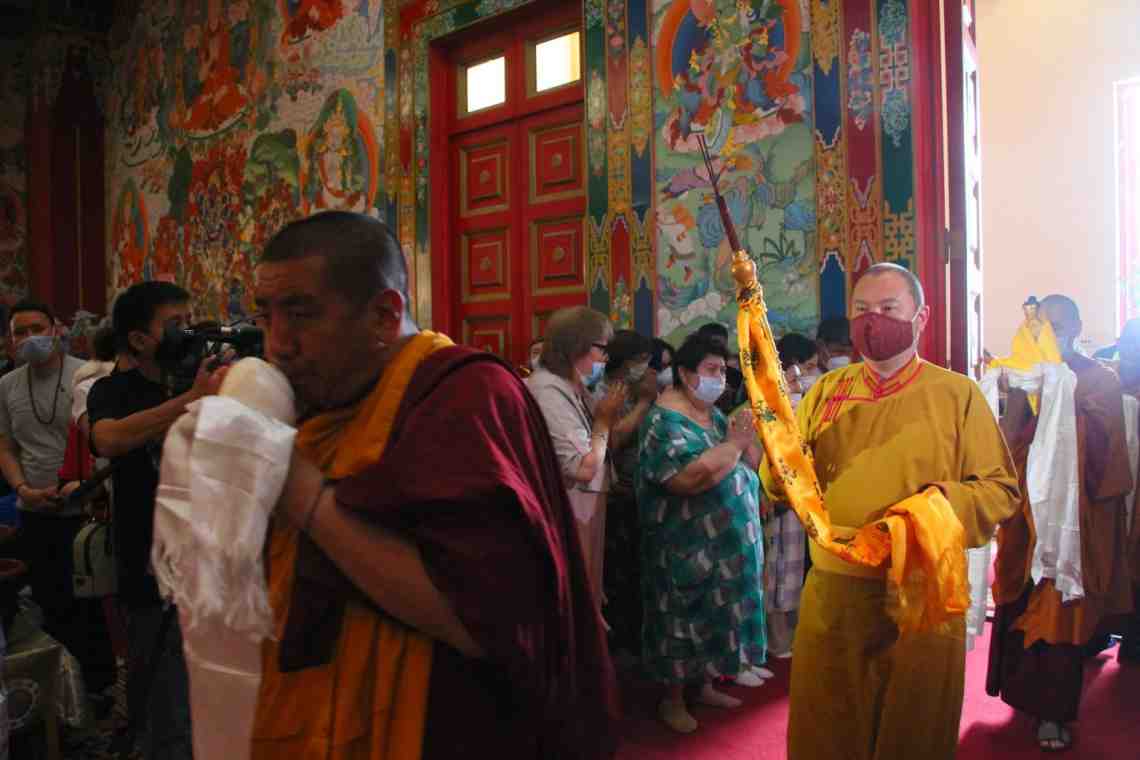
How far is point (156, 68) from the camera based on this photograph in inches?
419

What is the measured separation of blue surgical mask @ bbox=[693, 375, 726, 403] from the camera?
396cm

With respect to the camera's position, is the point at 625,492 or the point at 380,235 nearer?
the point at 380,235

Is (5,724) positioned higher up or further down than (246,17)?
further down

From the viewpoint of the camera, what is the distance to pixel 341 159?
818cm

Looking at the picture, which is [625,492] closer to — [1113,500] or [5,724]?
[1113,500]

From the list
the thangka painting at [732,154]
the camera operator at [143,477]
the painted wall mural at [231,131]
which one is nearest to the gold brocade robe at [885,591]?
the camera operator at [143,477]

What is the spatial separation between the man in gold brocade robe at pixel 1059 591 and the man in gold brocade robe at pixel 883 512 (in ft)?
4.96

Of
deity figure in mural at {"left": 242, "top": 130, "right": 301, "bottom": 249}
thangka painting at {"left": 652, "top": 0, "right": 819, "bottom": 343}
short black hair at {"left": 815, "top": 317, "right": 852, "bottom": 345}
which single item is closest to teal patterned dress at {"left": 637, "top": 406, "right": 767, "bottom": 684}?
short black hair at {"left": 815, "top": 317, "right": 852, "bottom": 345}

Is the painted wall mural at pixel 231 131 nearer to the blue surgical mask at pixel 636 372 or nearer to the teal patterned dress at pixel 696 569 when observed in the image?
the blue surgical mask at pixel 636 372

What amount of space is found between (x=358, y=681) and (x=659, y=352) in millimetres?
4215

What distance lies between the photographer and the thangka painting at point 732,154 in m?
5.34

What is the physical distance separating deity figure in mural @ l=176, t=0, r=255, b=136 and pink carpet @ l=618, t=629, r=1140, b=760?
7.59 m

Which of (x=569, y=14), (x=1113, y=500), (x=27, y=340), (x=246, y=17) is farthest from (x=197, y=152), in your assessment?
(x=1113, y=500)

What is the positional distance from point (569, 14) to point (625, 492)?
3852 millimetres
